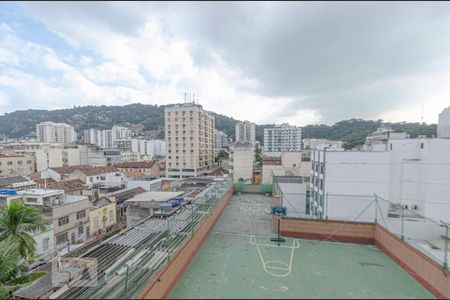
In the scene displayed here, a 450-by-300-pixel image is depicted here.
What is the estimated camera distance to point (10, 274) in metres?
7.94

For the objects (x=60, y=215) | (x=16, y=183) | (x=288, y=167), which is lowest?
(x=60, y=215)

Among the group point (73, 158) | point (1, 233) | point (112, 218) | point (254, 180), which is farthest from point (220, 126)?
point (1, 233)

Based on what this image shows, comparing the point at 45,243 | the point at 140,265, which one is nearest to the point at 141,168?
the point at 45,243

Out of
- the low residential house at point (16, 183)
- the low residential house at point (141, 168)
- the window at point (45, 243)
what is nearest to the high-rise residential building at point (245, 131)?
the low residential house at point (141, 168)

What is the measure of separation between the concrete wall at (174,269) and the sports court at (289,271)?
0.50 ft

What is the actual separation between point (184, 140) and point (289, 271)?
40.1 m

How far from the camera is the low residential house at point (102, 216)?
18.5m

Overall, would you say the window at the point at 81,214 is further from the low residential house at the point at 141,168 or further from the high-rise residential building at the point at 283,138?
the high-rise residential building at the point at 283,138

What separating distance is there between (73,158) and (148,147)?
38340 millimetres

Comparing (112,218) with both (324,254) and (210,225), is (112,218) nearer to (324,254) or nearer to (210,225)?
(210,225)

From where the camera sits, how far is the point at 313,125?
119 meters

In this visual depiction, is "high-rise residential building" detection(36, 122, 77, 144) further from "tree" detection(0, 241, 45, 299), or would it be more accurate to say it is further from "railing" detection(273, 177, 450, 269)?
"railing" detection(273, 177, 450, 269)

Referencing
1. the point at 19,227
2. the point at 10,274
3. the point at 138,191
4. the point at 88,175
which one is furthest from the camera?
the point at 88,175

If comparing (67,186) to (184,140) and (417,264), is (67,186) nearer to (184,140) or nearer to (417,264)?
(184,140)
